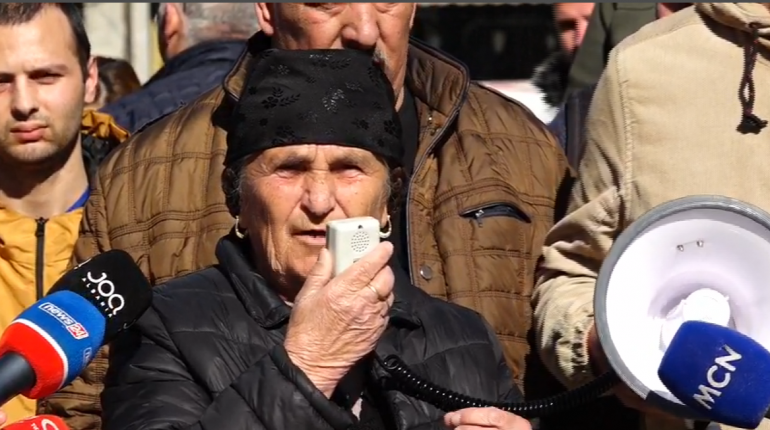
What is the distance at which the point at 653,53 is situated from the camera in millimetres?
3148

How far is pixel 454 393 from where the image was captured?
290cm

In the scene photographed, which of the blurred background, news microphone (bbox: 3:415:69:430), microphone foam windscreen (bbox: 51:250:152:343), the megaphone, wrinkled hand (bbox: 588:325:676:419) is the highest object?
the megaphone

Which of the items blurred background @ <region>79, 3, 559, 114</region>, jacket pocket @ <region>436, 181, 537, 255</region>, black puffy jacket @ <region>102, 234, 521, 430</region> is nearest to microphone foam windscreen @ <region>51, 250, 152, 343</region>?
black puffy jacket @ <region>102, 234, 521, 430</region>

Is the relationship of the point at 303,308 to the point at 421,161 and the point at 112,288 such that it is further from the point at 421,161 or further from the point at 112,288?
the point at 421,161

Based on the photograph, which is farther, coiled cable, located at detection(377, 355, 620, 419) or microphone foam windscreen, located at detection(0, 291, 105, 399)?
coiled cable, located at detection(377, 355, 620, 419)

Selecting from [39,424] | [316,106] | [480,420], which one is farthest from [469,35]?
[39,424]

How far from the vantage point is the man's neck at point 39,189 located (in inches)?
156

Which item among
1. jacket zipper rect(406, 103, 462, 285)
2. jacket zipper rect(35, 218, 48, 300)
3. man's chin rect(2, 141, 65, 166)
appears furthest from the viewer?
man's chin rect(2, 141, 65, 166)

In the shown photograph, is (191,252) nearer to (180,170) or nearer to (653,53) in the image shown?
(180,170)

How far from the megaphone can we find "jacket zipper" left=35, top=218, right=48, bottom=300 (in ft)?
4.92

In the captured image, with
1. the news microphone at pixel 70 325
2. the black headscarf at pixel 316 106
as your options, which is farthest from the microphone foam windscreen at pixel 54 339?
the black headscarf at pixel 316 106

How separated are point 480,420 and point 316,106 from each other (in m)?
0.65

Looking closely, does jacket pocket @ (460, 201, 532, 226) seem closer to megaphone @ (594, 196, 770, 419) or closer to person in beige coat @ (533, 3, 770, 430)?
person in beige coat @ (533, 3, 770, 430)

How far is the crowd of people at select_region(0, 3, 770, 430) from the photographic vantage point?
2.83 meters
